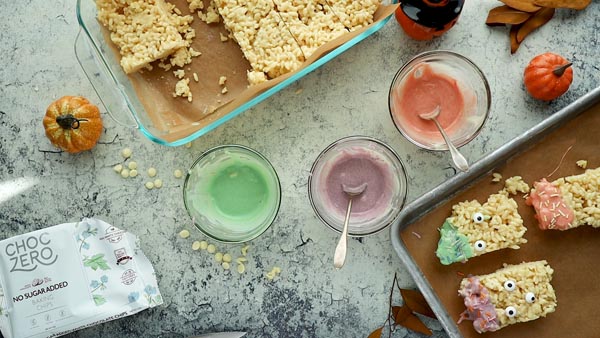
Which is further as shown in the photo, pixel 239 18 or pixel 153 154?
pixel 153 154

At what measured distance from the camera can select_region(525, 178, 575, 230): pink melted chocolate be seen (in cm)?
200

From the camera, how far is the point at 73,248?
2137 millimetres

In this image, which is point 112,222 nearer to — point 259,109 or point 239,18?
point 259,109

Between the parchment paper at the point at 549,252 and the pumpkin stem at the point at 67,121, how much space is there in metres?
1.17

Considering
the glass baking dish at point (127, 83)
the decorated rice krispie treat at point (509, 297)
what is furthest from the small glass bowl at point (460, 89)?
the decorated rice krispie treat at point (509, 297)

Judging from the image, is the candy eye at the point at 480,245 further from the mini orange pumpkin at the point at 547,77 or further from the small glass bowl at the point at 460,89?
the mini orange pumpkin at the point at 547,77

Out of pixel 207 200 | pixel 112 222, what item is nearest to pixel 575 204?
pixel 207 200

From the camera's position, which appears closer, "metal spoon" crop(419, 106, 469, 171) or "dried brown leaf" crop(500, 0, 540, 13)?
"metal spoon" crop(419, 106, 469, 171)

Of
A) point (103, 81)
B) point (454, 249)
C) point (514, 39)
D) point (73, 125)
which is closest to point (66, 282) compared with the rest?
point (73, 125)

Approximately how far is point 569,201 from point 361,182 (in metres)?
0.68

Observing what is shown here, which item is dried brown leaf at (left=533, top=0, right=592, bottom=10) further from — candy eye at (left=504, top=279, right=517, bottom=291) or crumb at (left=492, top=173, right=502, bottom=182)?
candy eye at (left=504, top=279, right=517, bottom=291)

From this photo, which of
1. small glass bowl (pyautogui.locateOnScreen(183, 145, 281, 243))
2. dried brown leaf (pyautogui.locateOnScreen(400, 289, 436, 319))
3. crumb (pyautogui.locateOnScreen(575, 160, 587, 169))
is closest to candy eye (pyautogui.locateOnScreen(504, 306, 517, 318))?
dried brown leaf (pyautogui.locateOnScreen(400, 289, 436, 319))

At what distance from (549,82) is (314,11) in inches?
32.1

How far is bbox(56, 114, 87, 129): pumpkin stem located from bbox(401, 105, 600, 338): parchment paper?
3.83ft
